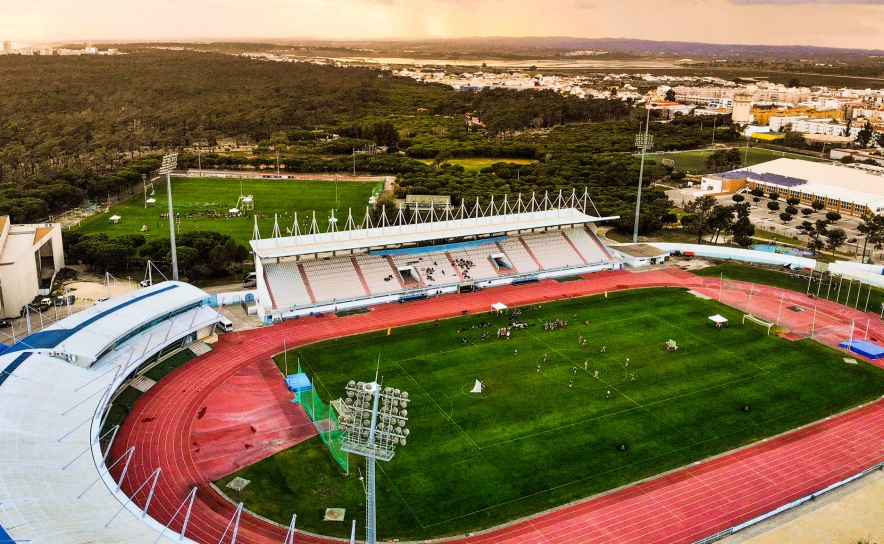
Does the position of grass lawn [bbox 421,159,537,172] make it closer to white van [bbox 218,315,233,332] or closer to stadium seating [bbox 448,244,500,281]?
stadium seating [bbox 448,244,500,281]

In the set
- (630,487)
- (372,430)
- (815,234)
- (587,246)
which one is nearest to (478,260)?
(587,246)

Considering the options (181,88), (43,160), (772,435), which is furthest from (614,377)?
(181,88)

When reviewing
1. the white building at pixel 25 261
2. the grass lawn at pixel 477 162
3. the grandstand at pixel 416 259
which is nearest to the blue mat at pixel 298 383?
the grandstand at pixel 416 259

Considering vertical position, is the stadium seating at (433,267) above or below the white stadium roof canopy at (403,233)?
below

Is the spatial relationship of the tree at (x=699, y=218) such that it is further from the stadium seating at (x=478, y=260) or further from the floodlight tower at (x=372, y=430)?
the floodlight tower at (x=372, y=430)

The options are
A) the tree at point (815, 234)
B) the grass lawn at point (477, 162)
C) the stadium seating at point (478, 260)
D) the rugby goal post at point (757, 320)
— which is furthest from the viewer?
the grass lawn at point (477, 162)

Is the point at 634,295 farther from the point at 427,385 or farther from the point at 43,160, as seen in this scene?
the point at 43,160

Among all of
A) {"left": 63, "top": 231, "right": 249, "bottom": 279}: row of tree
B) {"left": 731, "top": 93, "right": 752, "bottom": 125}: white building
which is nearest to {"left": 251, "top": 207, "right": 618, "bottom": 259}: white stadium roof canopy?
{"left": 63, "top": 231, "right": 249, "bottom": 279}: row of tree
